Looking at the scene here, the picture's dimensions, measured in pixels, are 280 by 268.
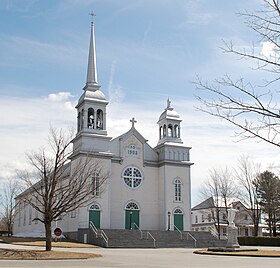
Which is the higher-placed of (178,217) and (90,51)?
(90,51)

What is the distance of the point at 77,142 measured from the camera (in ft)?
159

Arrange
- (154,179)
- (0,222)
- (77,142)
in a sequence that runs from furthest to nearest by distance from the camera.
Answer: (0,222) → (154,179) → (77,142)

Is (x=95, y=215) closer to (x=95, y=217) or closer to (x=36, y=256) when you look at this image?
(x=95, y=217)

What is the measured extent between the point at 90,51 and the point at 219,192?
22071 mm

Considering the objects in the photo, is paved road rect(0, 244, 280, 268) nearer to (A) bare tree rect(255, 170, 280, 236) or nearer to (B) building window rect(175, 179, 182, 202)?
(B) building window rect(175, 179, 182, 202)

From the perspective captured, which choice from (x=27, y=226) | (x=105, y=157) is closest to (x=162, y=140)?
(x=105, y=157)

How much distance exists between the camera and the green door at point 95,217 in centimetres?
4594

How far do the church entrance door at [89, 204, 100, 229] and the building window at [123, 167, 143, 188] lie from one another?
17.2 ft

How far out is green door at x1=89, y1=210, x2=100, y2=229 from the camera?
45938 mm

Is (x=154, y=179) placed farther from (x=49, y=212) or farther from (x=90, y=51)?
(x=49, y=212)

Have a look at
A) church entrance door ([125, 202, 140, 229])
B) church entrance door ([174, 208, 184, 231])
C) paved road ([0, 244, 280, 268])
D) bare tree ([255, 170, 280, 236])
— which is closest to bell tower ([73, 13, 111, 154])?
church entrance door ([125, 202, 140, 229])

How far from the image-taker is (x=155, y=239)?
43594 millimetres

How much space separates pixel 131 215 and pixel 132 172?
463cm

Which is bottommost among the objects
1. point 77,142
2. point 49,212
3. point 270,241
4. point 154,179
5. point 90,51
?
point 270,241
